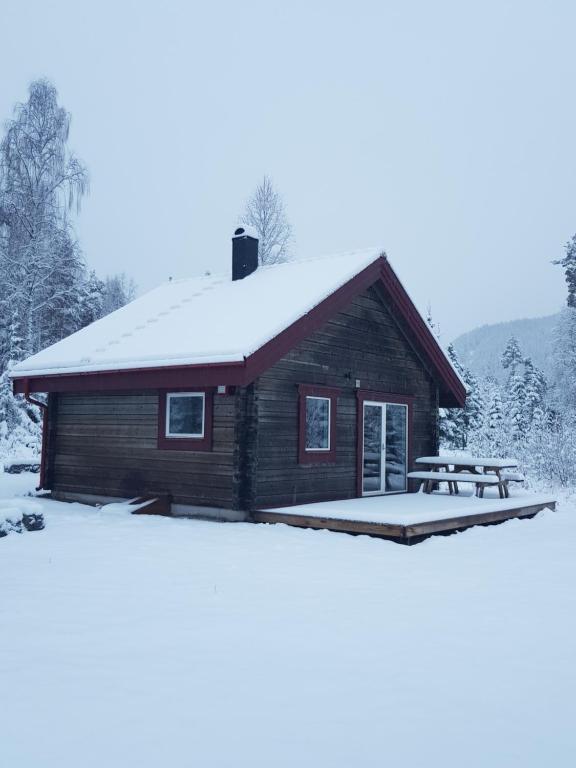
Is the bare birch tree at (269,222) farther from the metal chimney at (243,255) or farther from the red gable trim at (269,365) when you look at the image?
the red gable trim at (269,365)

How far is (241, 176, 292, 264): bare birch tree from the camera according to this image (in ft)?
90.6

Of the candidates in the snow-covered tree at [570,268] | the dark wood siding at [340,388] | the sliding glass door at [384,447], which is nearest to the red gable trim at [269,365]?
the dark wood siding at [340,388]

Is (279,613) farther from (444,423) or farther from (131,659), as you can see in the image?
(444,423)

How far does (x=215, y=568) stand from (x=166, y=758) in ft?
13.6

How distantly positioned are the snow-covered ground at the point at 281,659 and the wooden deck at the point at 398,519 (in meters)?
1.10

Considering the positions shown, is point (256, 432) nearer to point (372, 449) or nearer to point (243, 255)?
point (372, 449)

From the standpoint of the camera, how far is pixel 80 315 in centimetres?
3033

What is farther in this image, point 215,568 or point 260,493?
point 260,493

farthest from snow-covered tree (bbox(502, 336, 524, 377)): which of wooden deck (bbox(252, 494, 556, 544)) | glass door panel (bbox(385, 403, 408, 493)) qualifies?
wooden deck (bbox(252, 494, 556, 544))

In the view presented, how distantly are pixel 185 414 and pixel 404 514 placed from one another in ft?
12.9

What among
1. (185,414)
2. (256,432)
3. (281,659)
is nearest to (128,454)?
(185,414)

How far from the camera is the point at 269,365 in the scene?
1070 cm

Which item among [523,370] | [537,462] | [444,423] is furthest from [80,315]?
[523,370]

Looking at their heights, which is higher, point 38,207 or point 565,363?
point 38,207
